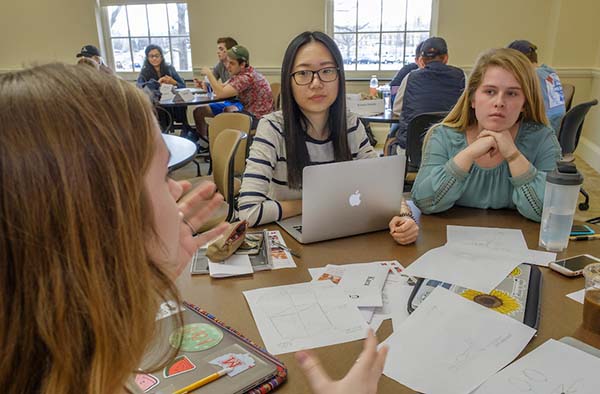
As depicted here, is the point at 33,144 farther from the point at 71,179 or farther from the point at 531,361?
the point at 531,361

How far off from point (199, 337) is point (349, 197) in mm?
640

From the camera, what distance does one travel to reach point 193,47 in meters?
6.30

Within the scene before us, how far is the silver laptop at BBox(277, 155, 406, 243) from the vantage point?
4.38ft

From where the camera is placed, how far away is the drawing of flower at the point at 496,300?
1026 mm

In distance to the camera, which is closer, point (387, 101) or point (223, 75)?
point (387, 101)

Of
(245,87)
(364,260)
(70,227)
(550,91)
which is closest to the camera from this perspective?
(70,227)

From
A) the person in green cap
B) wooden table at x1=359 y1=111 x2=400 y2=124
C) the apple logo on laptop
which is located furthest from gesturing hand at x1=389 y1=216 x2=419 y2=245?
the person in green cap

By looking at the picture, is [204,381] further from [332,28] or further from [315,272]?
[332,28]

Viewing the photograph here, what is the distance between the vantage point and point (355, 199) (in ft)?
4.61

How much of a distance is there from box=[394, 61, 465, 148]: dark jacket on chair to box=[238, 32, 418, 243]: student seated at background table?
5.87 feet

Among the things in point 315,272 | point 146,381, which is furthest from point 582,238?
point 146,381

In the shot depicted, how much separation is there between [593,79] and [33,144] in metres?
6.02

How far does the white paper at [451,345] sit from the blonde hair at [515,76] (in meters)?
0.99

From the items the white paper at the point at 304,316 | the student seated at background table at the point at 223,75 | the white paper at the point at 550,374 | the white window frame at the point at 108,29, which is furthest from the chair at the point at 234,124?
the white window frame at the point at 108,29
